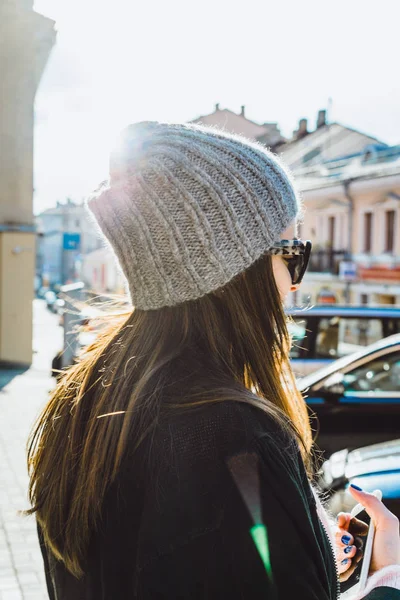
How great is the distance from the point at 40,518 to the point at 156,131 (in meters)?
0.80

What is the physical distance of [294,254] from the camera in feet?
4.69

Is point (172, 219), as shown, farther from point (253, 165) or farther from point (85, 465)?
point (85, 465)

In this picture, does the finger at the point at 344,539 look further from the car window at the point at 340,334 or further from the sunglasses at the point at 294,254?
the car window at the point at 340,334

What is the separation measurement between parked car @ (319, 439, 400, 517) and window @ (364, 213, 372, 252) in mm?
26345

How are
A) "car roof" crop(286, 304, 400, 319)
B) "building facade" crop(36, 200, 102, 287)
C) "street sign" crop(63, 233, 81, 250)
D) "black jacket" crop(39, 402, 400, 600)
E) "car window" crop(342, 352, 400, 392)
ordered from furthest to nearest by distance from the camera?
"building facade" crop(36, 200, 102, 287), "street sign" crop(63, 233, 81, 250), "car roof" crop(286, 304, 400, 319), "car window" crop(342, 352, 400, 392), "black jacket" crop(39, 402, 400, 600)

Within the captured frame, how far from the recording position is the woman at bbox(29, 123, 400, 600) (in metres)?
1.03

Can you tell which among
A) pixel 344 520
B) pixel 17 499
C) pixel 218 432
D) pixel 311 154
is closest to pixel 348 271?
pixel 311 154

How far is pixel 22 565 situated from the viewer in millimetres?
4434

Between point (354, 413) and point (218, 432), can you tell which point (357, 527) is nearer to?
point (218, 432)

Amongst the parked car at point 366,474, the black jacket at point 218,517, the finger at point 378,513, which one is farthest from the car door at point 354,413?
the black jacket at point 218,517

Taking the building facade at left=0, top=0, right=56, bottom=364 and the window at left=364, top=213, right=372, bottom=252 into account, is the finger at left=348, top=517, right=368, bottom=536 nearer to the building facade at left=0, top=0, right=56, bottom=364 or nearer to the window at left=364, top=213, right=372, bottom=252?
the building facade at left=0, top=0, right=56, bottom=364

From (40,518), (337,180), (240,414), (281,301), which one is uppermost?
(337,180)

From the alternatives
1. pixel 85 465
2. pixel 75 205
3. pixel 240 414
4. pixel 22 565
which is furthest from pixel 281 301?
pixel 75 205

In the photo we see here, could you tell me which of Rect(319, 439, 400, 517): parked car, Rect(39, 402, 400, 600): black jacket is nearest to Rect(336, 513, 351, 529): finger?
Rect(39, 402, 400, 600): black jacket
